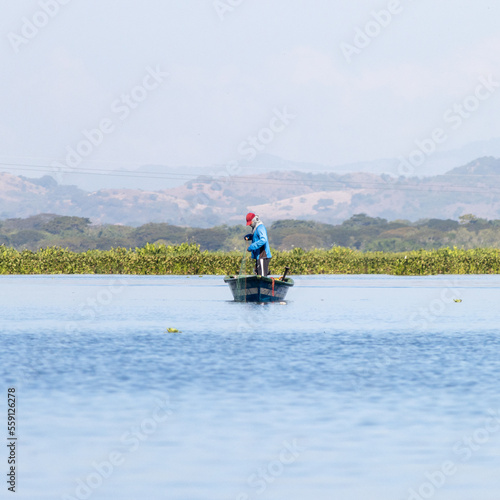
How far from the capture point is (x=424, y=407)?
1318cm

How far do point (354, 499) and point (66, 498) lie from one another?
257 cm

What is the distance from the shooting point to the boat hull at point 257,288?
111 ft

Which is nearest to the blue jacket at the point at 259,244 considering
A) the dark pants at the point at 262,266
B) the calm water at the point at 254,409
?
the dark pants at the point at 262,266

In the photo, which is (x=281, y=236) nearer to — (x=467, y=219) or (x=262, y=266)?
(x=467, y=219)

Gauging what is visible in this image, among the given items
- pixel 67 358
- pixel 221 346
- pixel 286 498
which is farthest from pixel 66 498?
pixel 221 346

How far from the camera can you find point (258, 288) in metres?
34.1
